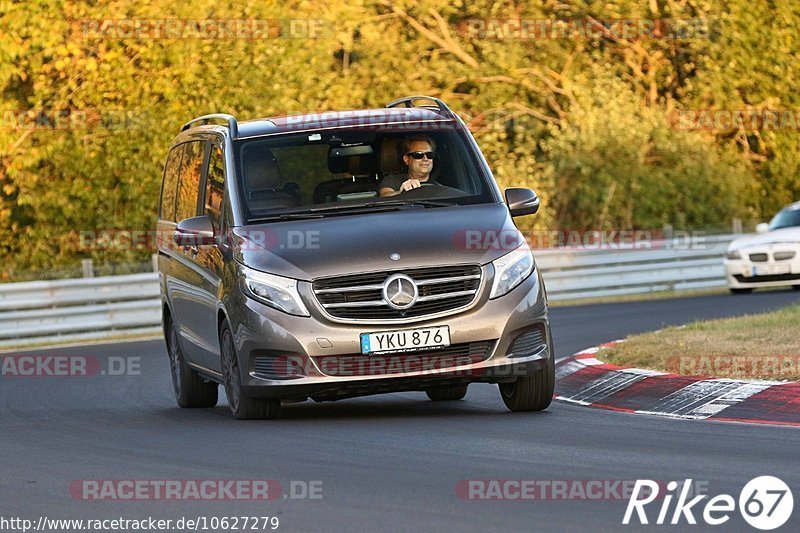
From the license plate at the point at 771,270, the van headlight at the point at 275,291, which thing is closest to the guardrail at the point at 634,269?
the license plate at the point at 771,270

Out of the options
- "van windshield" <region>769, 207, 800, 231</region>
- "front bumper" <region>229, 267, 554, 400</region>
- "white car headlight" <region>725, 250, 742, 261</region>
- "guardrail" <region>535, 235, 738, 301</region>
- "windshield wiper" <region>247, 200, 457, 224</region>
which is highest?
"windshield wiper" <region>247, 200, 457, 224</region>

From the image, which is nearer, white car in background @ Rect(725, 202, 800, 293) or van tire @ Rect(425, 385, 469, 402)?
van tire @ Rect(425, 385, 469, 402)

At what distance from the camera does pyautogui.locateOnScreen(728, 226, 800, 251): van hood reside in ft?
85.8

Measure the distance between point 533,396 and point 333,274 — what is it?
1587 mm

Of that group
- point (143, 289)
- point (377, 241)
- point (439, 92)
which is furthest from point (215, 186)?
point (439, 92)

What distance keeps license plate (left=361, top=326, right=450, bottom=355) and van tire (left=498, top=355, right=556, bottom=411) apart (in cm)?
87

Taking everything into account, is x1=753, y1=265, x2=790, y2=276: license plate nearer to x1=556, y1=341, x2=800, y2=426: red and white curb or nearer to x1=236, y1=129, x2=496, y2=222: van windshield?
x1=556, y1=341, x2=800, y2=426: red and white curb

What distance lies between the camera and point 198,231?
12.1 m

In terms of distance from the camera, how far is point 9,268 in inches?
1174

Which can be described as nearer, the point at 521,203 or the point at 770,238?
the point at 521,203

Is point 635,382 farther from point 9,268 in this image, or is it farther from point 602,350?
point 9,268

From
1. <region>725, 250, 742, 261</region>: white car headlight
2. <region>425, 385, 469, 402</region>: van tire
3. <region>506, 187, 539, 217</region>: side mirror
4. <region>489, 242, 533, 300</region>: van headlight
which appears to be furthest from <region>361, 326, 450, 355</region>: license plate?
<region>725, 250, 742, 261</region>: white car headlight

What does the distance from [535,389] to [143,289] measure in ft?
48.2

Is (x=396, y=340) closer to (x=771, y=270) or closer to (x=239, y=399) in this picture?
(x=239, y=399)
